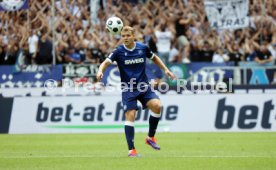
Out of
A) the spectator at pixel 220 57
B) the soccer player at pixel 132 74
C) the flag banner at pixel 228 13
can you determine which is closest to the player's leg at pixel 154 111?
the soccer player at pixel 132 74

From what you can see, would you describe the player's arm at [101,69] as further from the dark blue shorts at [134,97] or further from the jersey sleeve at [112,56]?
the dark blue shorts at [134,97]

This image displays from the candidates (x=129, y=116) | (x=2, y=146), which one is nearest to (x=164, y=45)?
(x=2, y=146)

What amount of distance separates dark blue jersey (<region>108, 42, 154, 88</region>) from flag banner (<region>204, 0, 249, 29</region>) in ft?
36.7

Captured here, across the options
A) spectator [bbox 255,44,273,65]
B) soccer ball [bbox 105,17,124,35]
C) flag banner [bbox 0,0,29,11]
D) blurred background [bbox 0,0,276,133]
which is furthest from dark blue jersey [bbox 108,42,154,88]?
spectator [bbox 255,44,273,65]

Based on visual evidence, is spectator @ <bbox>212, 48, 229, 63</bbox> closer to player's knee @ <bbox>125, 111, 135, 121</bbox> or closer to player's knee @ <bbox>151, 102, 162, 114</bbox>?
player's knee @ <bbox>151, 102, 162, 114</bbox>

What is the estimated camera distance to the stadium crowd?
1034 inches

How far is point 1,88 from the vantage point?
24.7 m

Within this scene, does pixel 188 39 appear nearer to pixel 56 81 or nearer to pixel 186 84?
pixel 186 84

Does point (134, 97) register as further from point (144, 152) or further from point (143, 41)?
point (143, 41)

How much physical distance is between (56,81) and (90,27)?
315cm

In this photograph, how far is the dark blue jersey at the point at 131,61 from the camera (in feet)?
46.3

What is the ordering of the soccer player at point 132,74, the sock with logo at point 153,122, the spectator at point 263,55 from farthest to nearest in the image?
the spectator at point 263,55 < the sock with logo at point 153,122 < the soccer player at point 132,74

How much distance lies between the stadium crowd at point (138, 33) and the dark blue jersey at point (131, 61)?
448 inches

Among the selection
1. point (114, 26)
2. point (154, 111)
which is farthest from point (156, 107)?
point (114, 26)
